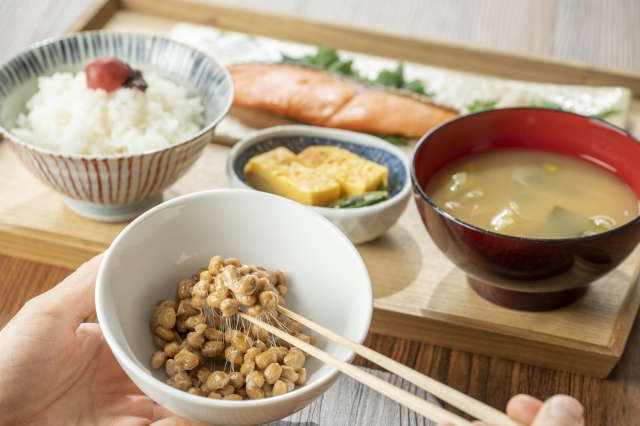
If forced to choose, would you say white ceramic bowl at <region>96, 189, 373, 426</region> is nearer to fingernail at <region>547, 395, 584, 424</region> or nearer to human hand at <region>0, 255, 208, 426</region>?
human hand at <region>0, 255, 208, 426</region>

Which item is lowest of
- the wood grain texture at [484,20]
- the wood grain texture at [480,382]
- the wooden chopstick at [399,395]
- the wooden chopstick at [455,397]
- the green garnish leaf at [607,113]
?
the wood grain texture at [480,382]

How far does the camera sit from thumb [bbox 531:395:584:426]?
0.97m

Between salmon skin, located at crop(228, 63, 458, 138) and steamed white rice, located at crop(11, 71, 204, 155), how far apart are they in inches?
16.3

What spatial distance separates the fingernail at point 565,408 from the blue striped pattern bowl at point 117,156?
1037 millimetres

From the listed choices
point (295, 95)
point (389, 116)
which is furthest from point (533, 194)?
point (295, 95)

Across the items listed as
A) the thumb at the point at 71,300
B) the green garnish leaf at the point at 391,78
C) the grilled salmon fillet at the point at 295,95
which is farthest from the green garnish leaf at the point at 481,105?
the thumb at the point at 71,300

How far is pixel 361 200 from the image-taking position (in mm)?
1761

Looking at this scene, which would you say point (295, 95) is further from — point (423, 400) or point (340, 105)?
point (423, 400)

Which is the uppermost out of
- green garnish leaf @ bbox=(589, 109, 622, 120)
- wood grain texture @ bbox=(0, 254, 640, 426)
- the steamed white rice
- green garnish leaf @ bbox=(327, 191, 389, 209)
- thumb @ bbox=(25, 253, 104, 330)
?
the steamed white rice

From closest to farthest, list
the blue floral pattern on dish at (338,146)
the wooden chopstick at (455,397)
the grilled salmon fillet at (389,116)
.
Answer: the wooden chopstick at (455,397) → the blue floral pattern on dish at (338,146) → the grilled salmon fillet at (389,116)

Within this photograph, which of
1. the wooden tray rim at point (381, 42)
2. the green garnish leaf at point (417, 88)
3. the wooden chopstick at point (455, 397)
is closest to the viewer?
the wooden chopstick at point (455, 397)

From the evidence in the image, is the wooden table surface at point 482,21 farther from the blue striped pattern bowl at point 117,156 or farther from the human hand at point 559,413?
the human hand at point 559,413

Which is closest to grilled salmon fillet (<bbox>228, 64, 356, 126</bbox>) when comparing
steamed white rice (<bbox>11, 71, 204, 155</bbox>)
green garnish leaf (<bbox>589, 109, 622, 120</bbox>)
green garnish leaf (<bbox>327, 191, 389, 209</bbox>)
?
steamed white rice (<bbox>11, 71, 204, 155</bbox>)

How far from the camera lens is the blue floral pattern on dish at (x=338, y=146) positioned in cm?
187
